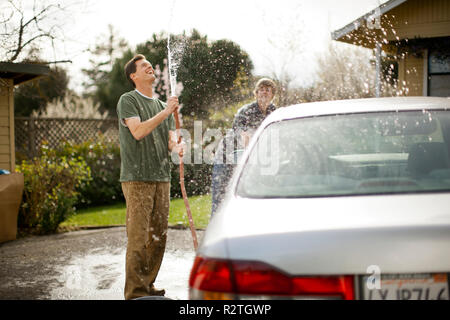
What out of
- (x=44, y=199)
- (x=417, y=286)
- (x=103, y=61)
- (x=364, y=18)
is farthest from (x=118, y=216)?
(x=103, y=61)

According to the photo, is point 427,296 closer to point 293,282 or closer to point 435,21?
point 293,282

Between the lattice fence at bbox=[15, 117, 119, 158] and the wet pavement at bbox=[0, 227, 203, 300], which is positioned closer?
the wet pavement at bbox=[0, 227, 203, 300]

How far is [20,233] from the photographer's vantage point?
850 centimetres

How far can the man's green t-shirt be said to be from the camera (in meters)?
4.36

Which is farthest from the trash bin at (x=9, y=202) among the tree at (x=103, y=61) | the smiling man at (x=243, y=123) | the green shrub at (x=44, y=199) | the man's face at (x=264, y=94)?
the tree at (x=103, y=61)

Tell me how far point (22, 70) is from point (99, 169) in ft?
15.5

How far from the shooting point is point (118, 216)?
10656mm

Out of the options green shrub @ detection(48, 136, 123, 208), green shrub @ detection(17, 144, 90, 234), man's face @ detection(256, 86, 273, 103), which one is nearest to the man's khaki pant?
man's face @ detection(256, 86, 273, 103)

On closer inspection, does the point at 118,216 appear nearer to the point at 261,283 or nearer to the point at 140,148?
the point at 140,148

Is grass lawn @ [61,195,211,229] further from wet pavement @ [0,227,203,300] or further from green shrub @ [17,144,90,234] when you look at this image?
wet pavement @ [0,227,203,300]

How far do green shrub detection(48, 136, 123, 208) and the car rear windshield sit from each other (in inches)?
406

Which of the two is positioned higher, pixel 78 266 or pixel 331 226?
pixel 331 226

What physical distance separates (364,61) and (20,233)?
1699 centimetres
